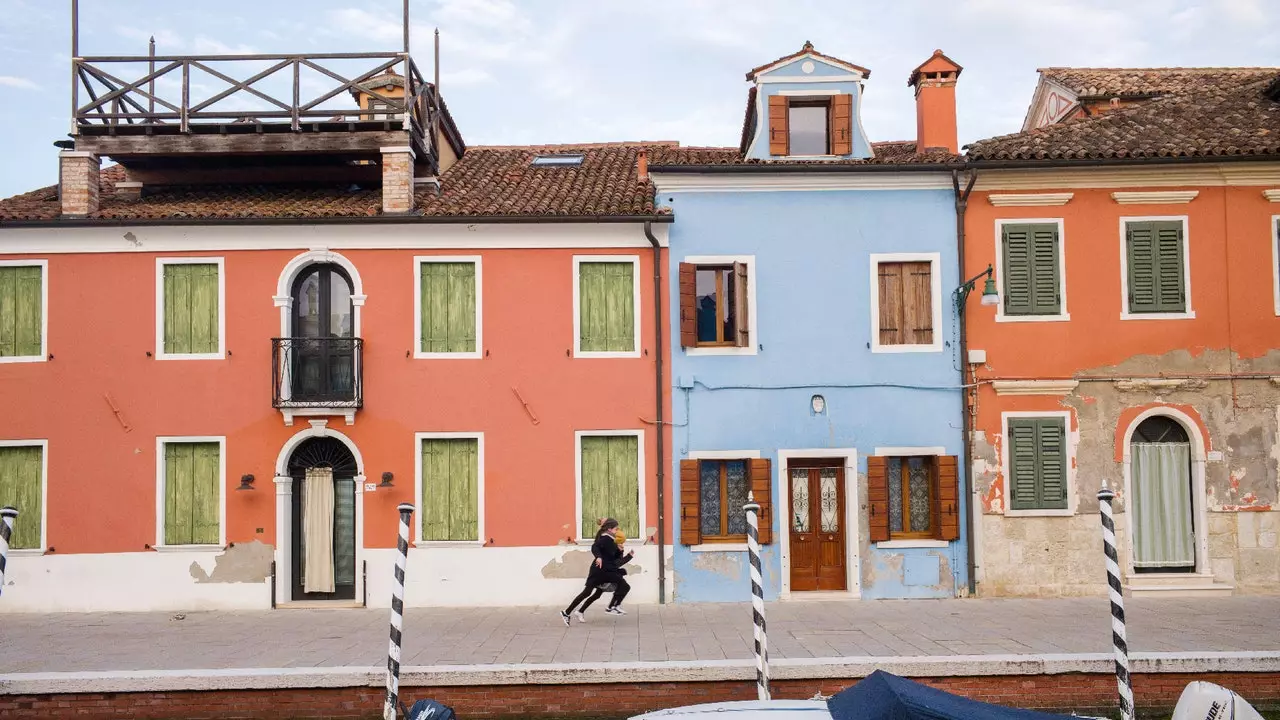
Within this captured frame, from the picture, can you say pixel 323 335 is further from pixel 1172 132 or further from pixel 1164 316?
pixel 1172 132

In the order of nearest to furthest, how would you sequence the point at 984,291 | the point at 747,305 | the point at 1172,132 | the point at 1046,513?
the point at 984,291, the point at 1046,513, the point at 747,305, the point at 1172,132

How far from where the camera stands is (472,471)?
49.7 ft

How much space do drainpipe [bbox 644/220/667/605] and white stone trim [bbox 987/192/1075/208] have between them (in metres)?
5.47

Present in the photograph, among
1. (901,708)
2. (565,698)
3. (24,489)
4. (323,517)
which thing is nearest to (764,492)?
(565,698)

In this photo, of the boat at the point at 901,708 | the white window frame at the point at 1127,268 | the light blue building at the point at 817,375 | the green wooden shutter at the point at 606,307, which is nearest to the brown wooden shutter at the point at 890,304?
the light blue building at the point at 817,375

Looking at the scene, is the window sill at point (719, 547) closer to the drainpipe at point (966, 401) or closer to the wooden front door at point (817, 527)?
the wooden front door at point (817, 527)

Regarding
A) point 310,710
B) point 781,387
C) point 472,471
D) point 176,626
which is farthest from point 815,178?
point 176,626

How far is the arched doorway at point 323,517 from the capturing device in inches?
599

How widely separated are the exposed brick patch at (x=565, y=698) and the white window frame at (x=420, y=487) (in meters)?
5.33

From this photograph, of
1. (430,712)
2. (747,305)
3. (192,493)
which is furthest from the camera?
(747,305)

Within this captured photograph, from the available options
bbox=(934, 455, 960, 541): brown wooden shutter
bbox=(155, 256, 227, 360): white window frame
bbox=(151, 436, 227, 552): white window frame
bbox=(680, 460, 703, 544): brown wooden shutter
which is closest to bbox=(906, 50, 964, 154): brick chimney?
bbox=(934, 455, 960, 541): brown wooden shutter

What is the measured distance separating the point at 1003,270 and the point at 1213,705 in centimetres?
946

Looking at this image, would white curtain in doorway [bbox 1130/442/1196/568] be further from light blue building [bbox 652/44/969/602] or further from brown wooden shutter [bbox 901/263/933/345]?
brown wooden shutter [bbox 901/263/933/345]

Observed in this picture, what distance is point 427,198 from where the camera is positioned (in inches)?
637
